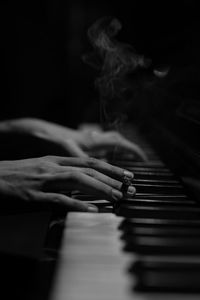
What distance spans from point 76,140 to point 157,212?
1039 mm

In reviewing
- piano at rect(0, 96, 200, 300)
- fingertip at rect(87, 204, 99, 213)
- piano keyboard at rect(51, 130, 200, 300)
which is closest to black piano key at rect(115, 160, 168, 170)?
piano at rect(0, 96, 200, 300)

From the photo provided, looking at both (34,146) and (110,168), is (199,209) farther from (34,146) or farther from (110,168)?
(34,146)

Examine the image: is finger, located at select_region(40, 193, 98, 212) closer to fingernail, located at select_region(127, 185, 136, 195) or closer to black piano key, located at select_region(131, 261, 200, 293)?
fingernail, located at select_region(127, 185, 136, 195)

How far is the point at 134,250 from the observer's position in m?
0.97

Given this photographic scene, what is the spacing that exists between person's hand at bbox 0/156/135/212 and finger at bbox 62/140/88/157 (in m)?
0.59

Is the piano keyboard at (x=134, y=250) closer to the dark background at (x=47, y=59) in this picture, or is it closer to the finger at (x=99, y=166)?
the finger at (x=99, y=166)

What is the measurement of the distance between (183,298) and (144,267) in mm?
119

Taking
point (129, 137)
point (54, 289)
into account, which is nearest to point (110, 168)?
point (54, 289)

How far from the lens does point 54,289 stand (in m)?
0.78

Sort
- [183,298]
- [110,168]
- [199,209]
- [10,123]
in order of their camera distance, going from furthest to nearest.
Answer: [10,123]
[110,168]
[199,209]
[183,298]

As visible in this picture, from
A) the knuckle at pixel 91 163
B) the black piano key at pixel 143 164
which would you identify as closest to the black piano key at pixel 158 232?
the knuckle at pixel 91 163

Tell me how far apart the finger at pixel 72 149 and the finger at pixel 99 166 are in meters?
0.50

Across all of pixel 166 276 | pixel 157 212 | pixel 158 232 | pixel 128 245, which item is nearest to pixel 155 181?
pixel 157 212

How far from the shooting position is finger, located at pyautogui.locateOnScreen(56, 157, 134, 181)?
4.77 feet
